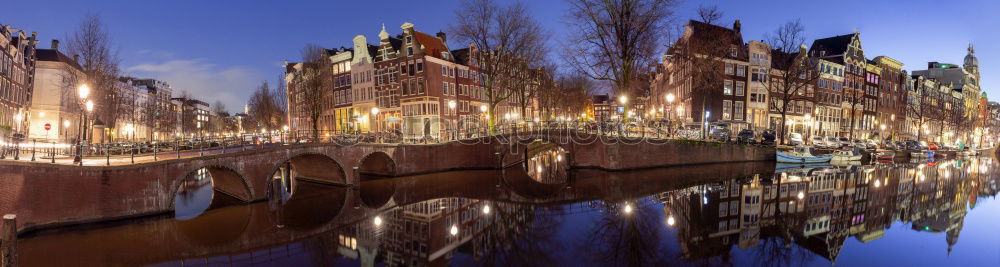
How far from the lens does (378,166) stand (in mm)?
35875

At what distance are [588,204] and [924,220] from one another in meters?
14.0

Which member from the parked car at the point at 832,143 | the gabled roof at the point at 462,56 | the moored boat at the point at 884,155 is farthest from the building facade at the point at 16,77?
the moored boat at the point at 884,155

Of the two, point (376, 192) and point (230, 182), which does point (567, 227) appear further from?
point (230, 182)

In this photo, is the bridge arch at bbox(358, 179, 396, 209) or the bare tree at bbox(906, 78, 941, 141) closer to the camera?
the bridge arch at bbox(358, 179, 396, 209)

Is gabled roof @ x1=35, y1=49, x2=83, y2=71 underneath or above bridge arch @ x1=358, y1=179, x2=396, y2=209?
above

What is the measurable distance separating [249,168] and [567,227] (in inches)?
654

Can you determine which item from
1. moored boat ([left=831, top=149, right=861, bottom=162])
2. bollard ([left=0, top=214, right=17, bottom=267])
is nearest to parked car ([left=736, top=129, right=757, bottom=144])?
moored boat ([left=831, top=149, right=861, bottom=162])

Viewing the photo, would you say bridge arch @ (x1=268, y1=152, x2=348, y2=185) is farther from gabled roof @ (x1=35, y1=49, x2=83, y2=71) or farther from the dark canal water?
gabled roof @ (x1=35, y1=49, x2=83, y2=71)

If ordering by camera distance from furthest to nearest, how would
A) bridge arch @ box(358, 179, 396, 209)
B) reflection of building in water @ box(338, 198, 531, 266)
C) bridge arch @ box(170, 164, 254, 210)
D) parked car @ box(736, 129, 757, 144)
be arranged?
parked car @ box(736, 129, 757, 144), bridge arch @ box(358, 179, 396, 209), bridge arch @ box(170, 164, 254, 210), reflection of building in water @ box(338, 198, 531, 266)

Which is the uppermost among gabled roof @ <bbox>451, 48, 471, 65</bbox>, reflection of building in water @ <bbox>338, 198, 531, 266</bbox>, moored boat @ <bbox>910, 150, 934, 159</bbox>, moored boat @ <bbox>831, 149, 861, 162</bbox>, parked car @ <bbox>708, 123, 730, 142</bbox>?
gabled roof @ <bbox>451, 48, 471, 65</bbox>

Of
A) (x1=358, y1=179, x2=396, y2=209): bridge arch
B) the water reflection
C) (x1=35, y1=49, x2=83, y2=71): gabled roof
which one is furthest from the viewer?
(x1=35, y1=49, x2=83, y2=71): gabled roof

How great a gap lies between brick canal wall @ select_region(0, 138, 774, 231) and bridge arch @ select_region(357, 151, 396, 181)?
0.08m

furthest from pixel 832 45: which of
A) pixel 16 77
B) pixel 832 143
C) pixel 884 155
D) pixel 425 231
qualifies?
pixel 16 77

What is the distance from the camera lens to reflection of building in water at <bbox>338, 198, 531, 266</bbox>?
15.4m
